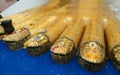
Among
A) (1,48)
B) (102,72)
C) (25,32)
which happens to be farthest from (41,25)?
(102,72)

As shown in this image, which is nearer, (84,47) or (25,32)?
(84,47)

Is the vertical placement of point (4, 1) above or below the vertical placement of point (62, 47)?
below

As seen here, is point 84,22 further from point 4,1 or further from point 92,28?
point 4,1

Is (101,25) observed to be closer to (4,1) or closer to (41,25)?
(41,25)

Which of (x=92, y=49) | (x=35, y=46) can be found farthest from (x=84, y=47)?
(x=35, y=46)

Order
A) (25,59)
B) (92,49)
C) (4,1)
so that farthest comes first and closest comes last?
(4,1), (25,59), (92,49)

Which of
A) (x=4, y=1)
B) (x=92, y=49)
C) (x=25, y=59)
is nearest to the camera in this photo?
(x=92, y=49)
